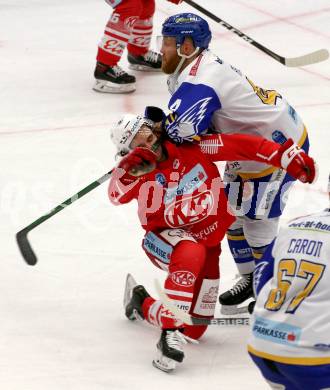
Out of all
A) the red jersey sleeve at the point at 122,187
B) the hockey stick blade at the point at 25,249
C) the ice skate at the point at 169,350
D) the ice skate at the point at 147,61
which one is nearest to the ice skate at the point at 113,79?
the ice skate at the point at 147,61

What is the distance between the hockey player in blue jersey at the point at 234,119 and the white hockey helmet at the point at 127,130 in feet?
0.38

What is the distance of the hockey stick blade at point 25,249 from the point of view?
13.3 ft

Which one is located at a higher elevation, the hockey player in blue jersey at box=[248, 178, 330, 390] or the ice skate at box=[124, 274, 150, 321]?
the hockey player in blue jersey at box=[248, 178, 330, 390]

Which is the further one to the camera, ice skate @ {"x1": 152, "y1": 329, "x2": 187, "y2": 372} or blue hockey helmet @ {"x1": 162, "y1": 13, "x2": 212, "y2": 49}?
blue hockey helmet @ {"x1": 162, "y1": 13, "x2": 212, "y2": 49}

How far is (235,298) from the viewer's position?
4090 mm

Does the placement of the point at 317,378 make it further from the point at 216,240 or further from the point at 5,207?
the point at 5,207

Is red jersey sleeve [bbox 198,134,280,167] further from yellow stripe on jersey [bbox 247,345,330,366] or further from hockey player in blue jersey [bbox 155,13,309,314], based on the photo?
yellow stripe on jersey [bbox 247,345,330,366]

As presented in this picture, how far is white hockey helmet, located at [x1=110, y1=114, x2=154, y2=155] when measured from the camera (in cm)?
366

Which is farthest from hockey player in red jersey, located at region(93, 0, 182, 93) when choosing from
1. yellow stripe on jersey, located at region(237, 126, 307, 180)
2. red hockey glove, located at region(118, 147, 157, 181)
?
red hockey glove, located at region(118, 147, 157, 181)

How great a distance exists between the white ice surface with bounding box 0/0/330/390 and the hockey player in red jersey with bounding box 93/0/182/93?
89 millimetres

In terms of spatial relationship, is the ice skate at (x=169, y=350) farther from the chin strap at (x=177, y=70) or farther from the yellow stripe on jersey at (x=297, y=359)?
the chin strap at (x=177, y=70)

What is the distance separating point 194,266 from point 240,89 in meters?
0.67

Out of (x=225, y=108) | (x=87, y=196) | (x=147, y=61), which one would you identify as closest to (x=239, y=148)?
(x=225, y=108)

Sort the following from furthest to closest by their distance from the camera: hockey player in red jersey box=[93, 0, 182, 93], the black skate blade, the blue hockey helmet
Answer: hockey player in red jersey box=[93, 0, 182, 93] < the black skate blade < the blue hockey helmet
